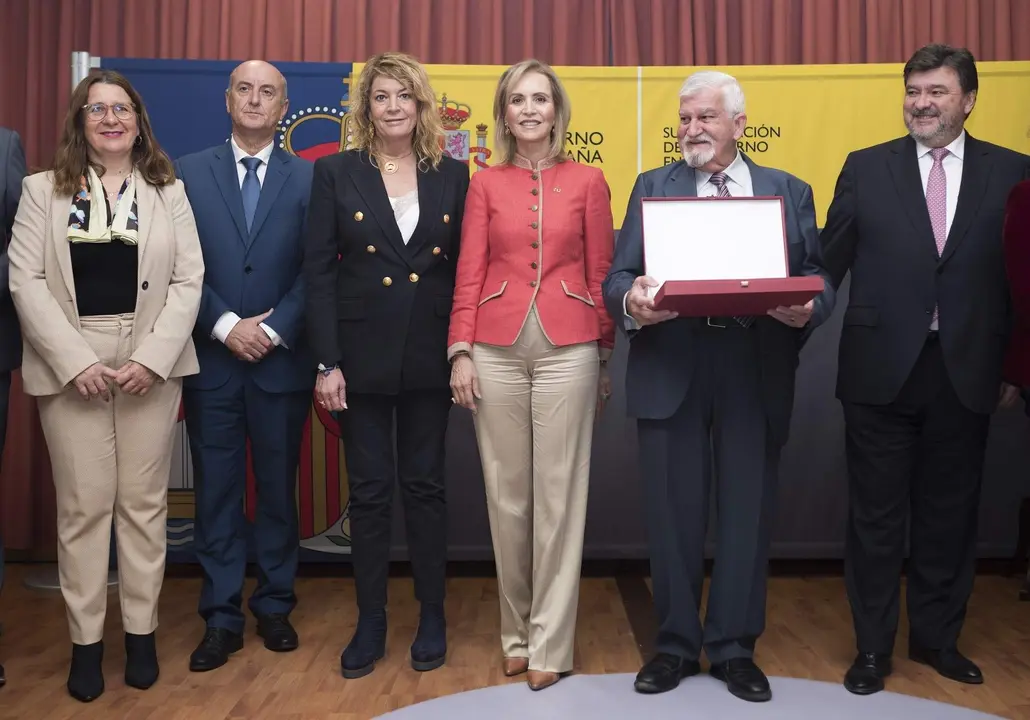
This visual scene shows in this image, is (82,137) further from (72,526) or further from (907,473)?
(907,473)

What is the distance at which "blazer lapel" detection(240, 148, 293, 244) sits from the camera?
8.59ft

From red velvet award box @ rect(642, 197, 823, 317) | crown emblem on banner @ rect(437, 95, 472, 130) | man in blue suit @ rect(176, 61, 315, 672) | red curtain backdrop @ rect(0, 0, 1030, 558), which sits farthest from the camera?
red curtain backdrop @ rect(0, 0, 1030, 558)

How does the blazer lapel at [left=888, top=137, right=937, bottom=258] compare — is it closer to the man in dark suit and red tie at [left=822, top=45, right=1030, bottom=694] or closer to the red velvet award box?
the man in dark suit and red tie at [left=822, top=45, right=1030, bottom=694]

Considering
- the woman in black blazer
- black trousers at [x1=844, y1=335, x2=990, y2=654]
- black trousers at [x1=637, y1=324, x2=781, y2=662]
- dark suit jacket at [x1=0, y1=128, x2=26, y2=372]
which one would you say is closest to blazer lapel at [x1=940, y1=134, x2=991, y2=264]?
black trousers at [x1=844, y1=335, x2=990, y2=654]

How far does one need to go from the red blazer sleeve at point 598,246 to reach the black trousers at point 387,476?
0.48 metres

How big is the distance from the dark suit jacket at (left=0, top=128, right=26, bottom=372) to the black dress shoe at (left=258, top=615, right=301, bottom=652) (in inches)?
40.0

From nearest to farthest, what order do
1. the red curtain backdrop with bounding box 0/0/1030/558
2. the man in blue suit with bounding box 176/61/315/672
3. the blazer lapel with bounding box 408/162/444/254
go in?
the blazer lapel with bounding box 408/162/444/254 < the man in blue suit with bounding box 176/61/315/672 < the red curtain backdrop with bounding box 0/0/1030/558

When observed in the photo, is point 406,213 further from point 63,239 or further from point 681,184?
point 63,239

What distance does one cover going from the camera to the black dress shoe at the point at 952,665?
2408mm

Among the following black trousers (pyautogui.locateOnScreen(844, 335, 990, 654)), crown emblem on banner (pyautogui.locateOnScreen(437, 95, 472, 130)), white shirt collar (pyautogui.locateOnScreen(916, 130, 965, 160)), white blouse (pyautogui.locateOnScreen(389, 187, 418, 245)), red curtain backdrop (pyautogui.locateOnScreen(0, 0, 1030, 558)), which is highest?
red curtain backdrop (pyautogui.locateOnScreen(0, 0, 1030, 558))

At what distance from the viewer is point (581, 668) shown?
2.52 metres

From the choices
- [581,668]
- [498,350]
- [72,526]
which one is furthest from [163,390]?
→ [581,668]

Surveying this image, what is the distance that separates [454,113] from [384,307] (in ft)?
5.21

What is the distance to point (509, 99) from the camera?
7.63 feet
